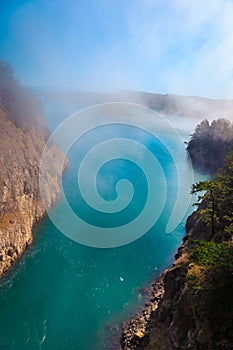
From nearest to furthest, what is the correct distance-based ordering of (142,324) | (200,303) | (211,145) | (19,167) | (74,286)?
(200,303) < (142,324) < (74,286) < (19,167) < (211,145)

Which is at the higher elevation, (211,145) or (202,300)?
(211,145)

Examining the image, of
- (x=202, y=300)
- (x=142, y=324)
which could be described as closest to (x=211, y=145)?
(x=142, y=324)

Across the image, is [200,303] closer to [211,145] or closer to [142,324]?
[142,324]

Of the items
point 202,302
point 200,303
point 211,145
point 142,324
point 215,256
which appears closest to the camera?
point 202,302

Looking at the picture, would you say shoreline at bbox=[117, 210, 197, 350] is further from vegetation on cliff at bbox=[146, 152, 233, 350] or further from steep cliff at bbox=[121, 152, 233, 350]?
vegetation on cliff at bbox=[146, 152, 233, 350]

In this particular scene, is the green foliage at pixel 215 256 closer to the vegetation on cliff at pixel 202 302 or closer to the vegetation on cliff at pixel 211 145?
the vegetation on cliff at pixel 202 302

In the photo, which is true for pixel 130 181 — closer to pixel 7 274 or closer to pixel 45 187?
pixel 45 187

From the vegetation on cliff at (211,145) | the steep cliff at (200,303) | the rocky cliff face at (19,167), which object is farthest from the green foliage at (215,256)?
A: the vegetation on cliff at (211,145)
